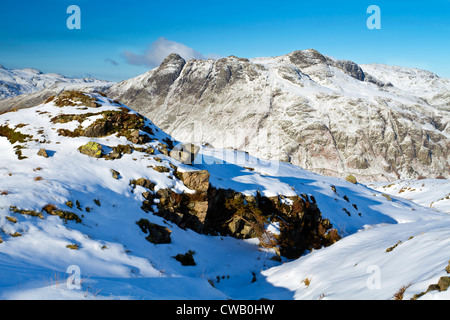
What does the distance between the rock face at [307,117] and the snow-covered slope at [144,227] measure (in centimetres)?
6773

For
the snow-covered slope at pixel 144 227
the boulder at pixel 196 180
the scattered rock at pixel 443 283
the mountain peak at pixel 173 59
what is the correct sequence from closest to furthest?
the scattered rock at pixel 443 283, the snow-covered slope at pixel 144 227, the boulder at pixel 196 180, the mountain peak at pixel 173 59

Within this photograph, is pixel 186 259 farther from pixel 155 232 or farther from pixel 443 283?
pixel 443 283

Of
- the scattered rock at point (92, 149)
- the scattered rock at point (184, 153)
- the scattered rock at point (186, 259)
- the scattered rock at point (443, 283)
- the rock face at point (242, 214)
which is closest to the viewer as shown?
the scattered rock at point (443, 283)

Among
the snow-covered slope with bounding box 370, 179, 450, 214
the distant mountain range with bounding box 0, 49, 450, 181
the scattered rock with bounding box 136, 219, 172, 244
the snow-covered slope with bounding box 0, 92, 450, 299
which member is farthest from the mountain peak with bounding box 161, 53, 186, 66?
the scattered rock with bounding box 136, 219, 172, 244

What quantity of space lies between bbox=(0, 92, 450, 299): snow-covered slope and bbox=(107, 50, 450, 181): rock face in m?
67.7

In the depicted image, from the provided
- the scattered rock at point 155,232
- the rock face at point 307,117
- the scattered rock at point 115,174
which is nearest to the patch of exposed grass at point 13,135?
the scattered rock at point 115,174

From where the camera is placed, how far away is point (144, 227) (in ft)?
47.3

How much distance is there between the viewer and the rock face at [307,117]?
291ft

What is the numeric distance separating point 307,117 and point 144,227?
302 feet

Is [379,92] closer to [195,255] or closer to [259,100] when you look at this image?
[259,100]

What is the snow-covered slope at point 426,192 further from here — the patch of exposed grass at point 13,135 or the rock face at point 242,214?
the patch of exposed grass at point 13,135

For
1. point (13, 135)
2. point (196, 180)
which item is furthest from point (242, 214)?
point (13, 135)

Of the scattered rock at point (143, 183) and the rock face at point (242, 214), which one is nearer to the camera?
the scattered rock at point (143, 183)

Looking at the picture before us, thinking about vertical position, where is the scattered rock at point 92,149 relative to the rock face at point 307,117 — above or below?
below
